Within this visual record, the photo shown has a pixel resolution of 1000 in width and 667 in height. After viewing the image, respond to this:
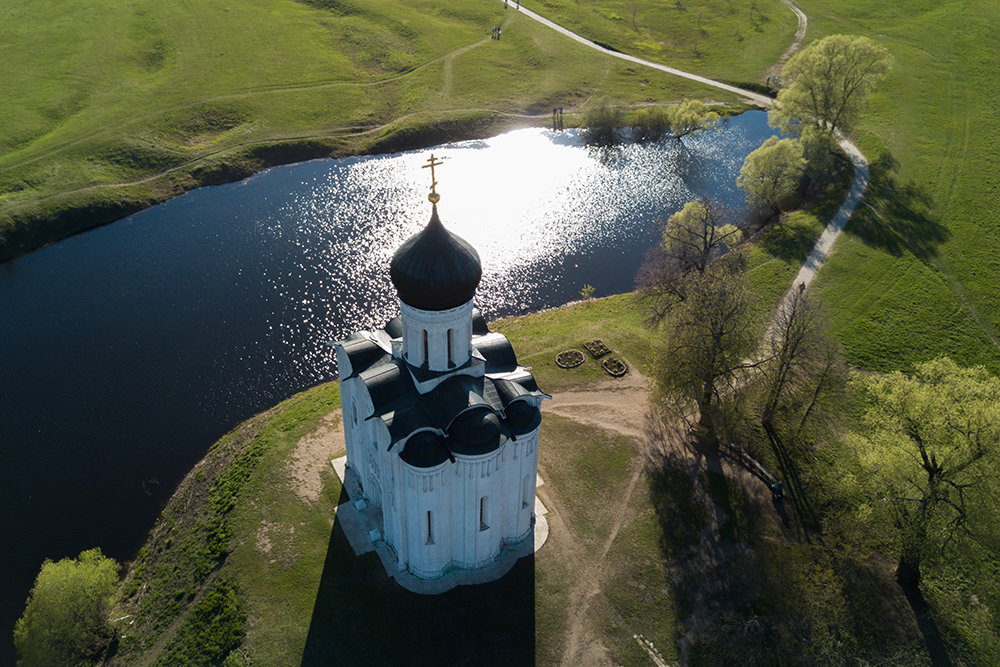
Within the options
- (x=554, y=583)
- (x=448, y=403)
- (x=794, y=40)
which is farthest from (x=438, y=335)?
(x=794, y=40)

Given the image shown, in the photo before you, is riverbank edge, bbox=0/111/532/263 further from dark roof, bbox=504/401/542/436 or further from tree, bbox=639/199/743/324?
dark roof, bbox=504/401/542/436

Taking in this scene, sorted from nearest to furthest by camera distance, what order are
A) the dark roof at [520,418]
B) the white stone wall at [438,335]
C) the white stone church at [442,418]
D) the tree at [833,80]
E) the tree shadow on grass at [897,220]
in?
the white stone church at [442,418]
the white stone wall at [438,335]
the dark roof at [520,418]
the tree shadow on grass at [897,220]
the tree at [833,80]

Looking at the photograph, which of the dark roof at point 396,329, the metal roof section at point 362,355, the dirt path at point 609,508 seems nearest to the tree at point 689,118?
the dirt path at point 609,508

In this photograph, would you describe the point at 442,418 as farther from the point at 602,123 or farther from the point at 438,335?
the point at 602,123

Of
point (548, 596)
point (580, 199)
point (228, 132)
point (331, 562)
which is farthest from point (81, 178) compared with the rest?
point (548, 596)

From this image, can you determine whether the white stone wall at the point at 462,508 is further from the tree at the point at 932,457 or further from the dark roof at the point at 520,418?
the tree at the point at 932,457

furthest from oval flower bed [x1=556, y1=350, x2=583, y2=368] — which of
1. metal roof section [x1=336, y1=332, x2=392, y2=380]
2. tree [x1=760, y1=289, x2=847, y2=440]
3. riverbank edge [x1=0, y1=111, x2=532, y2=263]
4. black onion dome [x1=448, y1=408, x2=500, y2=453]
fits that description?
riverbank edge [x1=0, y1=111, x2=532, y2=263]

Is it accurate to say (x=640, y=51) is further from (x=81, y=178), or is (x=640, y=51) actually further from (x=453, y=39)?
(x=81, y=178)
